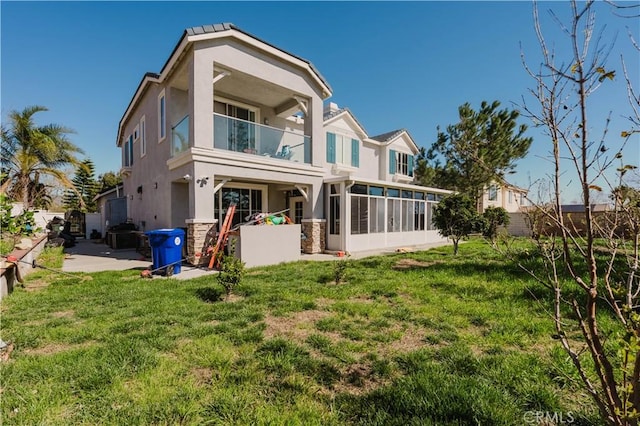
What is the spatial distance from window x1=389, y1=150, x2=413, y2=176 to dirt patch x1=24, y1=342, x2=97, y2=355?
2017 centimetres

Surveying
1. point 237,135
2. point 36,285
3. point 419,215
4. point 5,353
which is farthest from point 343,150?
point 5,353

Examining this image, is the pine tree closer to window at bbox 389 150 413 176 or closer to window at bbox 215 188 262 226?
window at bbox 215 188 262 226

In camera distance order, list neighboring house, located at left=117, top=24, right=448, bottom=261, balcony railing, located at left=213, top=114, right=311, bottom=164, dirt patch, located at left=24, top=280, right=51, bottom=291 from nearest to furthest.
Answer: dirt patch, located at left=24, top=280, right=51, bottom=291, neighboring house, located at left=117, top=24, right=448, bottom=261, balcony railing, located at left=213, top=114, right=311, bottom=164

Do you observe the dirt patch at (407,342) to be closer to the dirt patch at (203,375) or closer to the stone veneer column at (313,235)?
the dirt patch at (203,375)

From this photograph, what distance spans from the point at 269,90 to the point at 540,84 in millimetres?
11807

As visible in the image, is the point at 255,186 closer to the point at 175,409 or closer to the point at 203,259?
the point at 203,259

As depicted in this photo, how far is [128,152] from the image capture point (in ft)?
A: 60.3

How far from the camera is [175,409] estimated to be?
2.48m

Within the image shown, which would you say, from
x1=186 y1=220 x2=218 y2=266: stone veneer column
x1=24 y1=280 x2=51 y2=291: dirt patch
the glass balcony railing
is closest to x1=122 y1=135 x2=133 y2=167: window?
the glass balcony railing

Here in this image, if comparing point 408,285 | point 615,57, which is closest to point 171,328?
point 408,285

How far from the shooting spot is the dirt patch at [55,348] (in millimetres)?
3582

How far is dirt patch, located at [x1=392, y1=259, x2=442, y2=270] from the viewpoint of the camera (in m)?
8.84

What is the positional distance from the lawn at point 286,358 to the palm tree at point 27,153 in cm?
1423

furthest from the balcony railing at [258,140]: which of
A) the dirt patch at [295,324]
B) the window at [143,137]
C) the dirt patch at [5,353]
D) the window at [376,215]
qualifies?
the dirt patch at [5,353]
